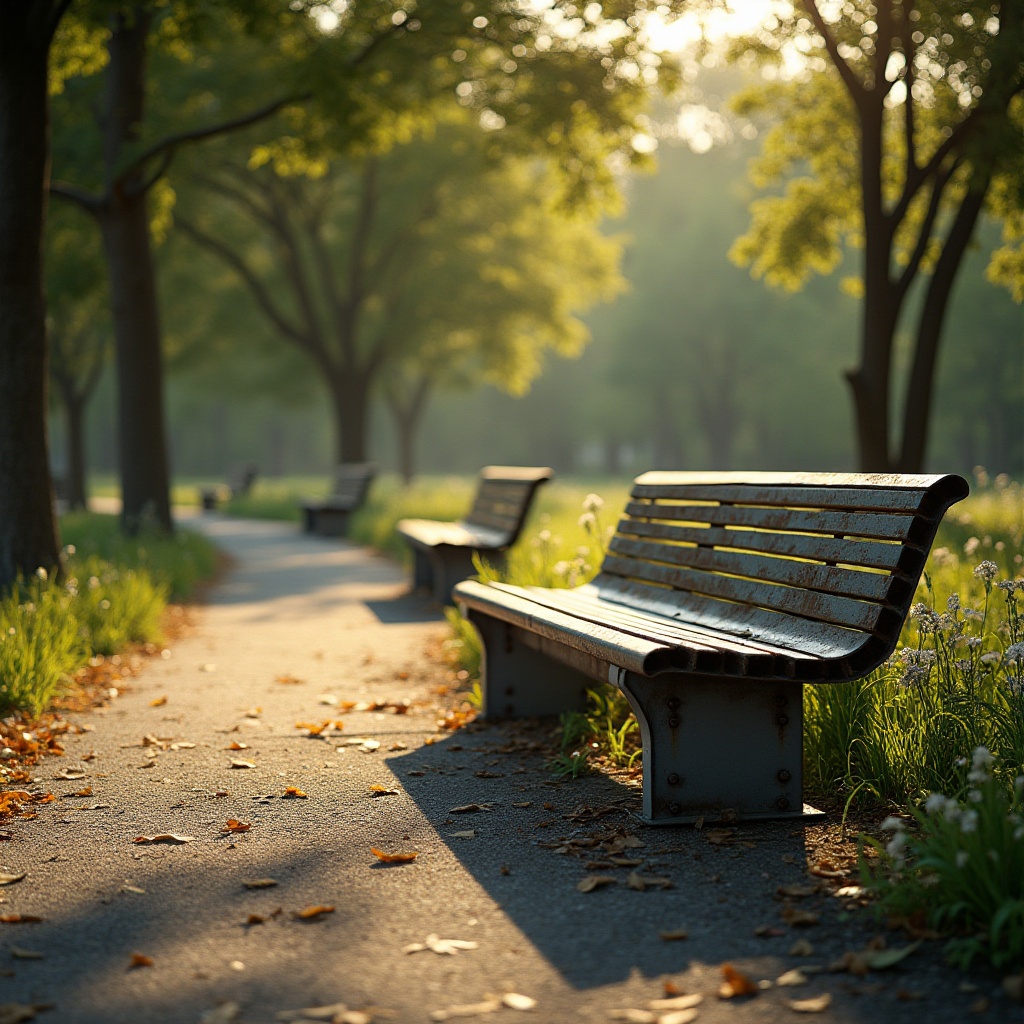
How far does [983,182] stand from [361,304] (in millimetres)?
15864

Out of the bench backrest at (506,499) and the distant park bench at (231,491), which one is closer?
the bench backrest at (506,499)

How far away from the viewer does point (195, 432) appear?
7369 cm

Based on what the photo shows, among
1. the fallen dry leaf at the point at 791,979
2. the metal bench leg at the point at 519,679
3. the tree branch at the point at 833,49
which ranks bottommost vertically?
the fallen dry leaf at the point at 791,979

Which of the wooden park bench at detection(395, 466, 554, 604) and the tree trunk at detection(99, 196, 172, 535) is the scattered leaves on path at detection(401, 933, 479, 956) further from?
the tree trunk at detection(99, 196, 172, 535)

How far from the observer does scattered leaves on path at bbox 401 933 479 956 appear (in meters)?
3.09

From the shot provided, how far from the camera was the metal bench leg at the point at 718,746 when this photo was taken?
408 cm

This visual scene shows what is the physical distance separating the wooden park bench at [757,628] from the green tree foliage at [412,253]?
19.3m

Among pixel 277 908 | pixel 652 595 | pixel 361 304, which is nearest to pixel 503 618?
pixel 652 595

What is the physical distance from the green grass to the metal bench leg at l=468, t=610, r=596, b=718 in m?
2.14

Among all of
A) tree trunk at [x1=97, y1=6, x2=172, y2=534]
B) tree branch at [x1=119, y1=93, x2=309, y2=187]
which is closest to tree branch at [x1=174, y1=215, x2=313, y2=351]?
tree trunk at [x1=97, y1=6, x2=172, y2=534]

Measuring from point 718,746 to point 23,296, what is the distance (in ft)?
20.2

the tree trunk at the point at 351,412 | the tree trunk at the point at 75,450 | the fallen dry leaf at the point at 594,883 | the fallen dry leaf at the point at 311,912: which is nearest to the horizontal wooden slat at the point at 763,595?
the fallen dry leaf at the point at 594,883

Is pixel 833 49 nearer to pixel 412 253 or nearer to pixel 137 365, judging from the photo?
pixel 137 365

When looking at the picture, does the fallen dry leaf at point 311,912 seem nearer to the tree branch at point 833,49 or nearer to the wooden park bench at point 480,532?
the wooden park bench at point 480,532
